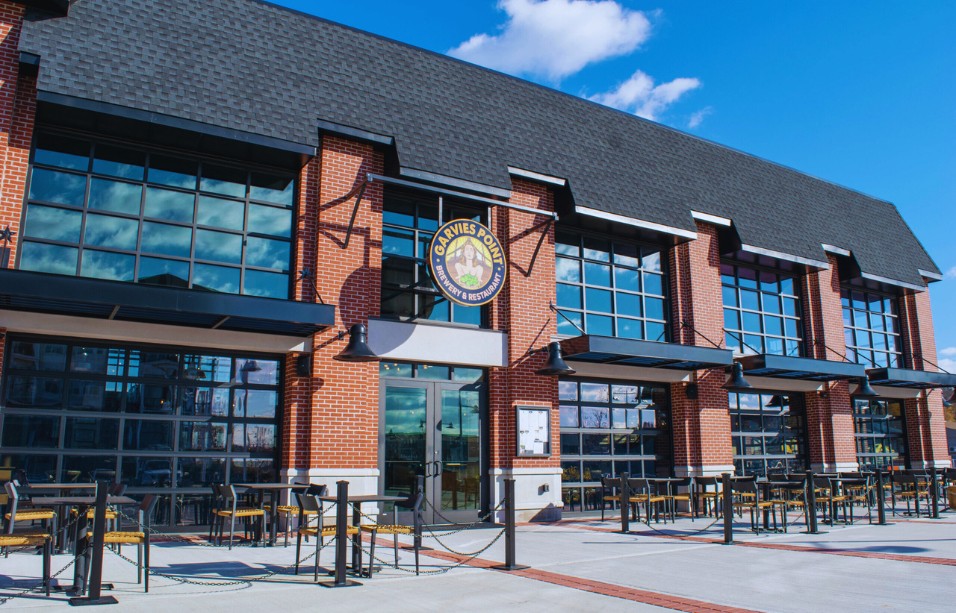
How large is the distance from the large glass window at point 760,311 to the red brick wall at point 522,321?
5.52 metres

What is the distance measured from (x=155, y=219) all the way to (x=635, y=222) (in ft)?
31.8

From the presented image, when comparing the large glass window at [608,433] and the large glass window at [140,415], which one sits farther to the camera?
the large glass window at [608,433]

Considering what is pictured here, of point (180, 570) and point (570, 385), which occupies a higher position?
point (570, 385)

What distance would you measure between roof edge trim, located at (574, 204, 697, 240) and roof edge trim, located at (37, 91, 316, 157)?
586 centimetres

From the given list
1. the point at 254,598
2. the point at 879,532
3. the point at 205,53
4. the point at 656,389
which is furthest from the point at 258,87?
the point at 879,532

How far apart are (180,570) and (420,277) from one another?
23.9 ft

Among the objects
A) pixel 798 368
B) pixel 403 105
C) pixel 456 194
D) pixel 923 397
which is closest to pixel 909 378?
pixel 923 397

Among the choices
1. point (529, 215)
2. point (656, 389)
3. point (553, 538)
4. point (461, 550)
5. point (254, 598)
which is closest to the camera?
point (254, 598)

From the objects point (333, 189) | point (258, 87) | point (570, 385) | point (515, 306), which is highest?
point (258, 87)

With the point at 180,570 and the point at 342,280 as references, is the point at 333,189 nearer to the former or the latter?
the point at 342,280

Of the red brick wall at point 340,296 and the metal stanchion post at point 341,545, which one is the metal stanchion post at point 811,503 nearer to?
the red brick wall at point 340,296

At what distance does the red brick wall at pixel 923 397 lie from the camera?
75.1 ft

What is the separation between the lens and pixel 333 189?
13.8m

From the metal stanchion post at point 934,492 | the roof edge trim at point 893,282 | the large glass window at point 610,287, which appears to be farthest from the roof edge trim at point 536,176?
the metal stanchion post at point 934,492
